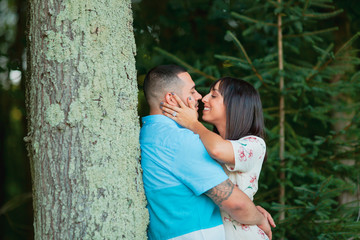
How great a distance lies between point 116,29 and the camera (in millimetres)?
1837

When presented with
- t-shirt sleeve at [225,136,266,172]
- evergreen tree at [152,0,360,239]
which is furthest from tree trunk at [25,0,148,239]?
evergreen tree at [152,0,360,239]

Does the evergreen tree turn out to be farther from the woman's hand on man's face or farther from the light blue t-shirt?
the light blue t-shirt

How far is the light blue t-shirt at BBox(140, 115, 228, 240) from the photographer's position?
6.14 ft

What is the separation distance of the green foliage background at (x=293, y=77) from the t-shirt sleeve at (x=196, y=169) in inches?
46.6

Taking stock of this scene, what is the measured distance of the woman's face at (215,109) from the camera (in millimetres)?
2479

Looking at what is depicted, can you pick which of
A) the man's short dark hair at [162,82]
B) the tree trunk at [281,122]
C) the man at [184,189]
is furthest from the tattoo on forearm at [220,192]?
the tree trunk at [281,122]

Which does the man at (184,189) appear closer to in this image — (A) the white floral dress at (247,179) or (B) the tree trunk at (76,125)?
(A) the white floral dress at (247,179)

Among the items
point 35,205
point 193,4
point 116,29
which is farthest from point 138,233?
point 193,4

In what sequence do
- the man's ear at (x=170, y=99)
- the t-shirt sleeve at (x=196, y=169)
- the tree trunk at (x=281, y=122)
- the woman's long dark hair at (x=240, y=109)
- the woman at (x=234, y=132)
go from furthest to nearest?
the tree trunk at (x=281, y=122) → the woman's long dark hair at (x=240, y=109) → the man's ear at (x=170, y=99) → the woman at (x=234, y=132) → the t-shirt sleeve at (x=196, y=169)

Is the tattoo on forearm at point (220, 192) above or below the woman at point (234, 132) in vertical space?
below

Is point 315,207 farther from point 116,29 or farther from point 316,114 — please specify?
point 116,29

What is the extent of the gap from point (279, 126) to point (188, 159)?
1.88 metres

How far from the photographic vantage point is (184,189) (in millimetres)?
1933

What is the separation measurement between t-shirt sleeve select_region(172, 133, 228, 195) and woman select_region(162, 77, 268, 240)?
0.20ft
